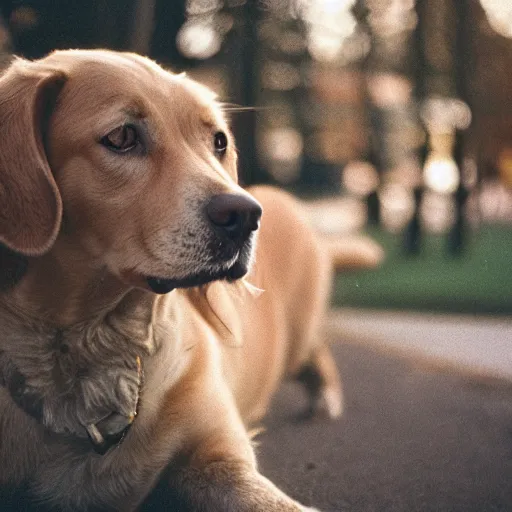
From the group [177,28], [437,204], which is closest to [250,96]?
[177,28]

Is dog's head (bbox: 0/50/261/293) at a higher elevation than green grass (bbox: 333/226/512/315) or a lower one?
higher

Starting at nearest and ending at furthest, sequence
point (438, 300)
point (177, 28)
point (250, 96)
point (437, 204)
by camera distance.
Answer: point (177, 28), point (438, 300), point (250, 96), point (437, 204)

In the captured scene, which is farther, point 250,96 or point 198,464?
point 250,96

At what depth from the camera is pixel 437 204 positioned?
61.9ft

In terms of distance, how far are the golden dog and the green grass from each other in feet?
10.2

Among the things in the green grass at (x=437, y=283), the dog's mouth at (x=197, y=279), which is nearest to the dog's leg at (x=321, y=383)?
the green grass at (x=437, y=283)

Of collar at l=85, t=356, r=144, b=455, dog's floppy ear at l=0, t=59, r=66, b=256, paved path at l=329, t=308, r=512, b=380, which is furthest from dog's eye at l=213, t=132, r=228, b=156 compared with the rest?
paved path at l=329, t=308, r=512, b=380

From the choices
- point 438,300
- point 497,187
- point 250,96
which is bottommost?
point 497,187

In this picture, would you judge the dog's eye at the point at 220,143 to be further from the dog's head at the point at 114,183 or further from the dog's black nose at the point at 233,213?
the dog's black nose at the point at 233,213

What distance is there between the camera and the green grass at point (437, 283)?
712 cm

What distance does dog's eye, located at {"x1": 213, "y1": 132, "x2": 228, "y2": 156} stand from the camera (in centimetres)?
263

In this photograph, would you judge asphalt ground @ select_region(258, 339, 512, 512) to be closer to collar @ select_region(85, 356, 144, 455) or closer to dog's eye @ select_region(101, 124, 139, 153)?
collar @ select_region(85, 356, 144, 455)

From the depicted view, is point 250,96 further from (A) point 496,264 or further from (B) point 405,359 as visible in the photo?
(B) point 405,359

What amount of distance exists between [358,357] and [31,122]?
3.49m
